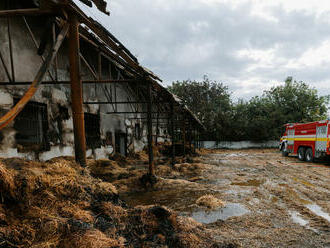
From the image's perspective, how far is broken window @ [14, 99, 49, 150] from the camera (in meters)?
6.20

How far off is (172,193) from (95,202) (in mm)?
3169

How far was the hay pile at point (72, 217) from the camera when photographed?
6.98ft

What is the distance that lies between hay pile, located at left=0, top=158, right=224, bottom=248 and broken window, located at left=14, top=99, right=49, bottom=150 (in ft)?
12.0

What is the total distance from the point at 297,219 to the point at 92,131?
8.55m

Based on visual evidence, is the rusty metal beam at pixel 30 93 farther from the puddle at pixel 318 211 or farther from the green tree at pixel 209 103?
the green tree at pixel 209 103

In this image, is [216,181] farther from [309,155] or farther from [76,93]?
[309,155]

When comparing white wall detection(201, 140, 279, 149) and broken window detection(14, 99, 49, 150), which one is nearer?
broken window detection(14, 99, 49, 150)

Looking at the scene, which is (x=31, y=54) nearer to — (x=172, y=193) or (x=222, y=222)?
(x=172, y=193)

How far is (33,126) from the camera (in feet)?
21.2

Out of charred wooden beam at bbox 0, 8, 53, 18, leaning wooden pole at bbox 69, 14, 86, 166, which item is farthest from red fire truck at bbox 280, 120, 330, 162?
charred wooden beam at bbox 0, 8, 53, 18

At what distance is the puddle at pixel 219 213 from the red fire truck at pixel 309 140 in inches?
416

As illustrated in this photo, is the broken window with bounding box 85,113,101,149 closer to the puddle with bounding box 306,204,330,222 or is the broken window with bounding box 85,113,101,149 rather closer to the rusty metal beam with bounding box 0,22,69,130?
the rusty metal beam with bounding box 0,22,69,130

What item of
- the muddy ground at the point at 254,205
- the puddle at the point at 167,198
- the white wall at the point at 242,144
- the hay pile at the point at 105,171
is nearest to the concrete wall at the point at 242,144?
the white wall at the point at 242,144

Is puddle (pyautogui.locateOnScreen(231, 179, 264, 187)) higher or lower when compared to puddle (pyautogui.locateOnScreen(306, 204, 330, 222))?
lower
